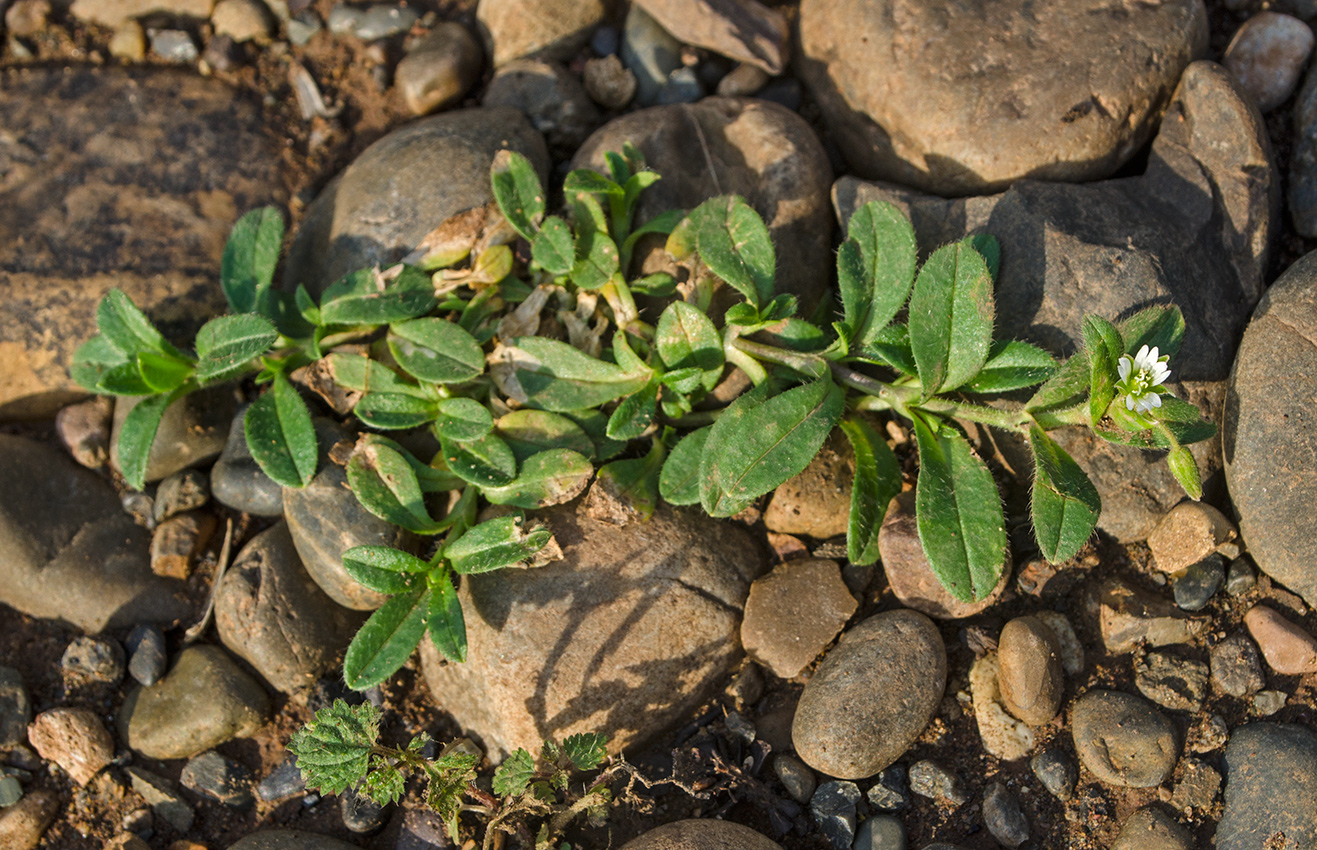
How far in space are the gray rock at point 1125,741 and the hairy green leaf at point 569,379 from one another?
2080 mm

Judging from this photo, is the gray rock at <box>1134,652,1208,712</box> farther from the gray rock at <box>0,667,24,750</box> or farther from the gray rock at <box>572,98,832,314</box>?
the gray rock at <box>0,667,24,750</box>

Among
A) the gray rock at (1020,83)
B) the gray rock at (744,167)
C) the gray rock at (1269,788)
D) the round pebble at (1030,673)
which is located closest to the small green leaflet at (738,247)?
the gray rock at (744,167)

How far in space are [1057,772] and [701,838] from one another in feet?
4.28

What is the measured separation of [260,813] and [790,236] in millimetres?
3257

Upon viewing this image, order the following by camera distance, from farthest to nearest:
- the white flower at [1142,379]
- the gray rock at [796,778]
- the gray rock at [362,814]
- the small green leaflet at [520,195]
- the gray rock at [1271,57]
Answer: the gray rock at [1271,57]
the small green leaflet at [520,195]
the gray rock at [362,814]
the gray rock at [796,778]
the white flower at [1142,379]

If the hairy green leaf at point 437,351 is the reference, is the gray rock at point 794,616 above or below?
below

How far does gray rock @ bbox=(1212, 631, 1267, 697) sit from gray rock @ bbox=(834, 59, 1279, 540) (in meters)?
0.50

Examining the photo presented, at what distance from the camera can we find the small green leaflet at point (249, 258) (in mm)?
4000

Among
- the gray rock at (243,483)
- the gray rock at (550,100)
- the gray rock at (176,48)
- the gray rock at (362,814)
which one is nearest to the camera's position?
the gray rock at (362,814)

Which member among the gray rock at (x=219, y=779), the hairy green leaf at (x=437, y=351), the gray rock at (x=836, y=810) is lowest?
the gray rock at (x=219, y=779)

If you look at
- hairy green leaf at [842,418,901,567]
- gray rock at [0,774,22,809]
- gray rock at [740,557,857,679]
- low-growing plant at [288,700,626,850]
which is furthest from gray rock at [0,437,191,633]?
hairy green leaf at [842,418,901,567]

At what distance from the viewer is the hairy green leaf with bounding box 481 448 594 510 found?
3.42 meters

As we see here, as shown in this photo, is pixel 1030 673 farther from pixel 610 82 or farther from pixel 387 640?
pixel 610 82

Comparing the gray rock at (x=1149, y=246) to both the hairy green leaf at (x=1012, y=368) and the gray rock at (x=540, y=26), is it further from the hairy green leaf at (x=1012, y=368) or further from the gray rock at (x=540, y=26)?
the gray rock at (x=540, y=26)
